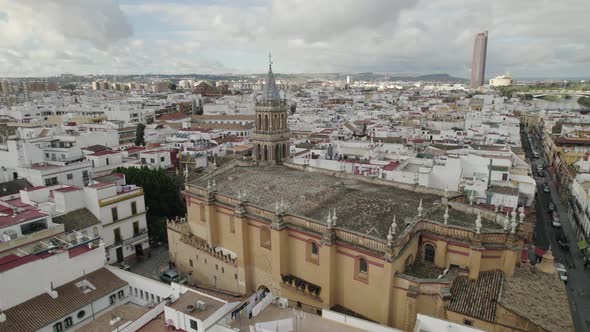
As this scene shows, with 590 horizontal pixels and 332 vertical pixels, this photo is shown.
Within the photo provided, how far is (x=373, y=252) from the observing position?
21016 mm

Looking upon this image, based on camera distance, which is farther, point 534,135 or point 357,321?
point 534,135

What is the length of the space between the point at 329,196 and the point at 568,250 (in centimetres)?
3114

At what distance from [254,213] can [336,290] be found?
24.3ft

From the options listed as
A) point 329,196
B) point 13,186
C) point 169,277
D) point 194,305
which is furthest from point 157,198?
point 194,305

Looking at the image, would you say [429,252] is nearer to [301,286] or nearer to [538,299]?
[538,299]

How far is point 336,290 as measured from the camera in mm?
23734

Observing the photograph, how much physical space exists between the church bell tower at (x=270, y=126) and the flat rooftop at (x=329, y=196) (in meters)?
3.00

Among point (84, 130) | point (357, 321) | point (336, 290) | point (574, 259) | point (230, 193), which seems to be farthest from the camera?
point (84, 130)

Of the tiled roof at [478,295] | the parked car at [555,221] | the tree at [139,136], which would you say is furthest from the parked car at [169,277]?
the tree at [139,136]

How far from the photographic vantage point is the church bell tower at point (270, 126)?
36031 millimetres

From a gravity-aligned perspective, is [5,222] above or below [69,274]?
above

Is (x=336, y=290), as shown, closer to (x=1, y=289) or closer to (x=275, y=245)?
(x=275, y=245)

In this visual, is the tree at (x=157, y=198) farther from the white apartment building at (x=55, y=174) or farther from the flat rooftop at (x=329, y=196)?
the flat rooftop at (x=329, y=196)

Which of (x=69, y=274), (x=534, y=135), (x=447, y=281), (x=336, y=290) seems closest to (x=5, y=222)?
(x=69, y=274)
